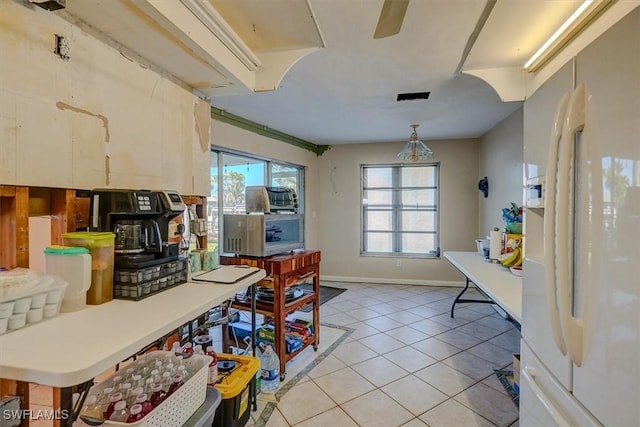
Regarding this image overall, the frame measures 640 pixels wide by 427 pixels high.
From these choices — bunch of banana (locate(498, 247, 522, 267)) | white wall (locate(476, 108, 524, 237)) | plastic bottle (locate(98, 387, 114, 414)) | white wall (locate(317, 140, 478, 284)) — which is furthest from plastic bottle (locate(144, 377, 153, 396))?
white wall (locate(317, 140, 478, 284))

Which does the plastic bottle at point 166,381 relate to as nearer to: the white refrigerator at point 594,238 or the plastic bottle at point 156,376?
the plastic bottle at point 156,376

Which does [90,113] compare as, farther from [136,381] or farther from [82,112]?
[136,381]

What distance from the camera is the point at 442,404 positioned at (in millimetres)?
2104

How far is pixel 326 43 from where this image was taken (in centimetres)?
196

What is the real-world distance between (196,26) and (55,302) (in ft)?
4.15

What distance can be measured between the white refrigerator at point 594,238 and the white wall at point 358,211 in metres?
4.12

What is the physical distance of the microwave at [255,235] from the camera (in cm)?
240

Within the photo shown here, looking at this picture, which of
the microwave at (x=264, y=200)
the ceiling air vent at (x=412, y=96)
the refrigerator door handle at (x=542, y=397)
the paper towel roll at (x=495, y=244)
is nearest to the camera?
the refrigerator door handle at (x=542, y=397)

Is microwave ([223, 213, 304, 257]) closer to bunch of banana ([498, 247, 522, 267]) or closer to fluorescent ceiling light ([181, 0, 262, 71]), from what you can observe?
fluorescent ceiling light ([181, 0, 262, 71])

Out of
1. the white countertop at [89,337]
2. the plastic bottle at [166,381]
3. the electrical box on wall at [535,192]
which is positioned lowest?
the plastic bottle at [166,381]

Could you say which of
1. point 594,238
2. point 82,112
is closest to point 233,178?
point 82,112

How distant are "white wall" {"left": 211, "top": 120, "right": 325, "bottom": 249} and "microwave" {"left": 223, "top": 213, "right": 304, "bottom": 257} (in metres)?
1.23

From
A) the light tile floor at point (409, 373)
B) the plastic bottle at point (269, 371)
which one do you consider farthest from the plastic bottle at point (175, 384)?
the plastic bottle at point (269, 371)

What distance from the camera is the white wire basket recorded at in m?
1.09
